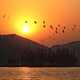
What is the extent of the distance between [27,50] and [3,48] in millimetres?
14515

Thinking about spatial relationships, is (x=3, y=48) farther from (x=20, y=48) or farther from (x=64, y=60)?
(x=64, y=60)

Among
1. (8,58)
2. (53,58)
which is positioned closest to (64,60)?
(53,58)

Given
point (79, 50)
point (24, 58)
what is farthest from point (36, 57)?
point (79, 50)

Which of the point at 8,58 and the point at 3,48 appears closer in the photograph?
the point at 8,58

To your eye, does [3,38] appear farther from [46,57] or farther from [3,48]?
[46,57]

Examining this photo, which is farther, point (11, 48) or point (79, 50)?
point (11, 48)

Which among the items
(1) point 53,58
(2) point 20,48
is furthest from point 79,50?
(2) point 20,48

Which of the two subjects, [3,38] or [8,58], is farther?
Answer: [3,38]

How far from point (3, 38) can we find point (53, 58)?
64.9ft

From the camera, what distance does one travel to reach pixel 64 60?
135 m

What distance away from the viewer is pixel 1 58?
132m

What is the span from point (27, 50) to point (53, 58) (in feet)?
23.7

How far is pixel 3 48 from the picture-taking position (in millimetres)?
141000

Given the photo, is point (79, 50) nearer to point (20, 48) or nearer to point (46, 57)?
point (46, 57)
